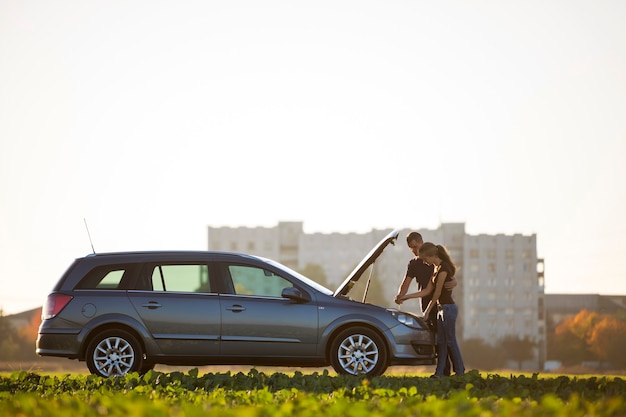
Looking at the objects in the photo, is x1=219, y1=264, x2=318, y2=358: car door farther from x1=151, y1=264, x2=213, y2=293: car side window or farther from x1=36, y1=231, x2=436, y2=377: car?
x1=151, y1=264, x2=213, y2=293: car side window

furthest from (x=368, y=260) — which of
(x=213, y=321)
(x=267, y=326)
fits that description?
(x=213, y=321)

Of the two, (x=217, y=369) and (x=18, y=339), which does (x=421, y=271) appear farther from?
(x=18, y=339)

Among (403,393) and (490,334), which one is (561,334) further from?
(403,393)

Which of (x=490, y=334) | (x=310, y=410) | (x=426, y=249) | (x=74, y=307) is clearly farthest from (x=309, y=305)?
(x=490, y=334)

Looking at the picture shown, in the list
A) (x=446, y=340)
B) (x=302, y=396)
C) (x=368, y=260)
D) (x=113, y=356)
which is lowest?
(x=302, y=396)

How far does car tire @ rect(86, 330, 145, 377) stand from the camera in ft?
51.0

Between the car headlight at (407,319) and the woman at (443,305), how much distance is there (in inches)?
15.2

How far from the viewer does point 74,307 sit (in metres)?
15.6

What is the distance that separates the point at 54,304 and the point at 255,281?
109 inches

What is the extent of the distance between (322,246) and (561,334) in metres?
38.8

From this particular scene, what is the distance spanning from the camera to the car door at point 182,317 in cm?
1541

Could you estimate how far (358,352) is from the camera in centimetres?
1541

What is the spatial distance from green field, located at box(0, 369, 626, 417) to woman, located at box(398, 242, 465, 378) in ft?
3.95

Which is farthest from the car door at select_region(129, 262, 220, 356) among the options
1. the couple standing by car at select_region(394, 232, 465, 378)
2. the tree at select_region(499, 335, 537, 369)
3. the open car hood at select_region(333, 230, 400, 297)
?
the tree at select_region(499, 335, 537, 369)
